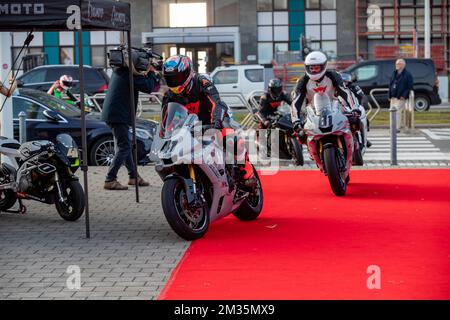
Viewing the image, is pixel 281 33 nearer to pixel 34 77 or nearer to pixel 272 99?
pixel 34 77

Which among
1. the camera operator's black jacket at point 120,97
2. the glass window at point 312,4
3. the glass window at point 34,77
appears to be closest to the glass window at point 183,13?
the glass window at point 312,4

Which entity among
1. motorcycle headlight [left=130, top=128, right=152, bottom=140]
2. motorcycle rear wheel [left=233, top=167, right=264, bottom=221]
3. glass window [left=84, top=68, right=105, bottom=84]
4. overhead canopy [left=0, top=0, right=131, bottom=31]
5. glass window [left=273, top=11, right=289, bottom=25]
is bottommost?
motorcycle rear wheel [left=233, top=167, right=264, bottom=221]

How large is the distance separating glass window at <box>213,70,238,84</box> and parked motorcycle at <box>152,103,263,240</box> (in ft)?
91.3

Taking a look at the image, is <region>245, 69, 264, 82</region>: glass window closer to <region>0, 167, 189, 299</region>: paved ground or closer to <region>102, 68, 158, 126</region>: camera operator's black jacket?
<region>102, 68, 158, 126</region>: camera operator's black jacket

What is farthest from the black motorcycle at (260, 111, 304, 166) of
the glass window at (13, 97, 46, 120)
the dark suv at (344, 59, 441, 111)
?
the dark suv at (344, 59, 441, 111)

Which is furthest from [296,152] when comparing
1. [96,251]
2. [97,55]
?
[97,55]

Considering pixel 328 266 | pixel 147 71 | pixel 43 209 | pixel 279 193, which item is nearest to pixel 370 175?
pixel 279 193

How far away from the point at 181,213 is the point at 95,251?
857 mm

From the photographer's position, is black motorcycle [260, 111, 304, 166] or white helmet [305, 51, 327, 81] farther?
black motorcycle [260, 111, 304, 166]

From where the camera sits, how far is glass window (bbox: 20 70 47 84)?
3059 centimetres

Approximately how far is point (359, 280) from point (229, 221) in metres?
3.56

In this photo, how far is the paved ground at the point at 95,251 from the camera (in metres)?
8.09

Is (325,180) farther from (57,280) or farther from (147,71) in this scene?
(57,280)

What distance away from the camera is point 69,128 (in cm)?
1752
